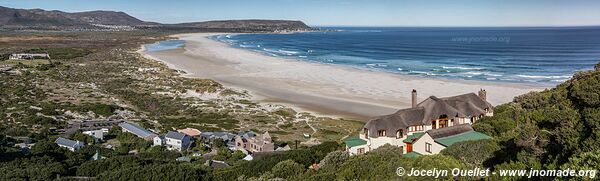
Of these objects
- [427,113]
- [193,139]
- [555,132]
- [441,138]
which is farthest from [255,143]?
[555,132]

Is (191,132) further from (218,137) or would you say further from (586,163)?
(586,163)

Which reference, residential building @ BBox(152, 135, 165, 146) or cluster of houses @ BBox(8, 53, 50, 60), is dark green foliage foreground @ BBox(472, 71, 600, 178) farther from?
cluster of houses @ BBox(8, 53, 50, 60)

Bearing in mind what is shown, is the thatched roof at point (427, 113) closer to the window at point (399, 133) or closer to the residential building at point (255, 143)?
the window at point (399, 133)

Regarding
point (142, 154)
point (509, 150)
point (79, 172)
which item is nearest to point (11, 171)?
point (79, 172)

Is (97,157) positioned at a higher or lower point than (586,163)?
lower

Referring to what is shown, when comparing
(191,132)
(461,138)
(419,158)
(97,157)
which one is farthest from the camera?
(191,132)

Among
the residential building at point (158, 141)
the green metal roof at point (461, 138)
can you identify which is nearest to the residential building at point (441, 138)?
the green metal roof at point (461, 138)
